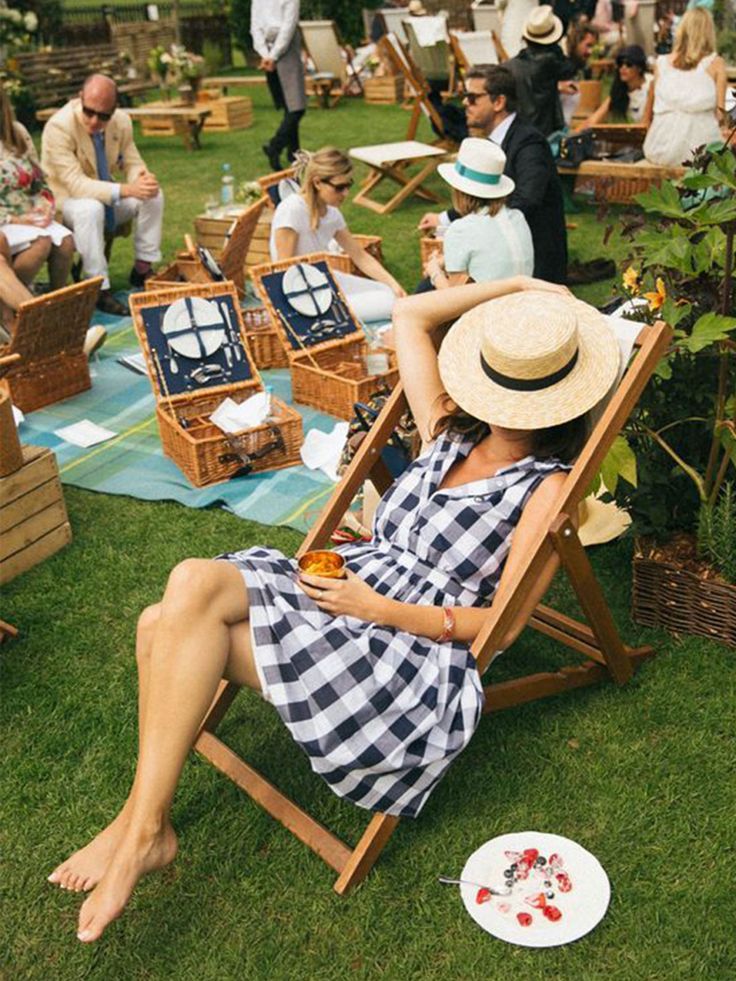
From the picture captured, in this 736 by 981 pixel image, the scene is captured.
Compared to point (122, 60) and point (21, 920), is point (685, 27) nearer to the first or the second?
point (21, 920)

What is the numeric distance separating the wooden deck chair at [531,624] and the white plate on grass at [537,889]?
28 centimetres

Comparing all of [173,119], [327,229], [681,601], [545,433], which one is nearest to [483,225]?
[327,229]

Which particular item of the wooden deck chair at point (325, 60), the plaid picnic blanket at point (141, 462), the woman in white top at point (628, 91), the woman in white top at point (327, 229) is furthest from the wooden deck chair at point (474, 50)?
the plaid picnic blanket at point (141, 462)

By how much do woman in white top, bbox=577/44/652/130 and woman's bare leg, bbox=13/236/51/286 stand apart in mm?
5917

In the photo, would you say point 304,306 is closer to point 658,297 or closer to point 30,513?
point 30,513

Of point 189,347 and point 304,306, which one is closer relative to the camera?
point 189,347

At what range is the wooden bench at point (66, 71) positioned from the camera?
14.9 metres

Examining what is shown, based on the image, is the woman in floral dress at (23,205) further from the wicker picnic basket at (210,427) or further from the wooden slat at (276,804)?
the wooden slat at (276,804)

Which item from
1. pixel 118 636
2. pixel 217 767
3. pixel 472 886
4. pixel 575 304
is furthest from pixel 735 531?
pixel 118 636

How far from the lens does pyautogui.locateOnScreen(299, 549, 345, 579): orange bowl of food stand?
2523mm

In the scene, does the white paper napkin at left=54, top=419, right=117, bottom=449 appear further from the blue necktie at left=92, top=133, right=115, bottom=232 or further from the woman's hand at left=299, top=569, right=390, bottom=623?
the woman's hand at left=299, top=569, right=390, bottom=623

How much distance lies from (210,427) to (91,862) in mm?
2693

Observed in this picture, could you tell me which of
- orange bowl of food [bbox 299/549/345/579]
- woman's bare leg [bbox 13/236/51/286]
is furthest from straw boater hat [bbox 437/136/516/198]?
woman's bare leg [bbox 13/236/51/286]

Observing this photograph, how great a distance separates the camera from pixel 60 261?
651cm
